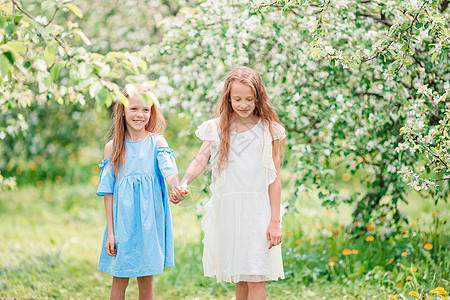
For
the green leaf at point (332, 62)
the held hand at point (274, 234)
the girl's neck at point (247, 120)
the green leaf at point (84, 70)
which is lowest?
the held hand at point (274, 234)

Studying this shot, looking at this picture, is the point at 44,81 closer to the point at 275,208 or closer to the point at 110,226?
the point at 110,226

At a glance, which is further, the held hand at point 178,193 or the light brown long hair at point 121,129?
the light brown long hair at point 121,129

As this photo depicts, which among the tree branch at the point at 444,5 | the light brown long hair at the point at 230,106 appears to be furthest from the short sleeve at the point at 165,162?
the tree branch at the point at 444,5

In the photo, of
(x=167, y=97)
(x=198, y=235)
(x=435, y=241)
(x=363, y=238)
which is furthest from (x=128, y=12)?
(x=435, y=241)

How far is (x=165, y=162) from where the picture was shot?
268 cm

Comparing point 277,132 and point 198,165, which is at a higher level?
point 277,132

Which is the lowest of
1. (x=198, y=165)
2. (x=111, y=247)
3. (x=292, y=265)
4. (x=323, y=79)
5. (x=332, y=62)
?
(x=292, y=265)

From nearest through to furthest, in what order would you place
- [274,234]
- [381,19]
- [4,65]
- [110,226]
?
[4,65] → [274,234] → [110,226] → [381,19]

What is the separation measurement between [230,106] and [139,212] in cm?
74

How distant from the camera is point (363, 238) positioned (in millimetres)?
3900

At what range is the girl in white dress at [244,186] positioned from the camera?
2586mm

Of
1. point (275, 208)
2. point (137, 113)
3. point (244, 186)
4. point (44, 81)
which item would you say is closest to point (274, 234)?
point (275, 208)

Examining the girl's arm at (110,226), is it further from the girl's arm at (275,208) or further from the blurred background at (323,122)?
the girl's arm at (275,208)

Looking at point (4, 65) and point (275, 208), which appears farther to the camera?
point (275, 208)
